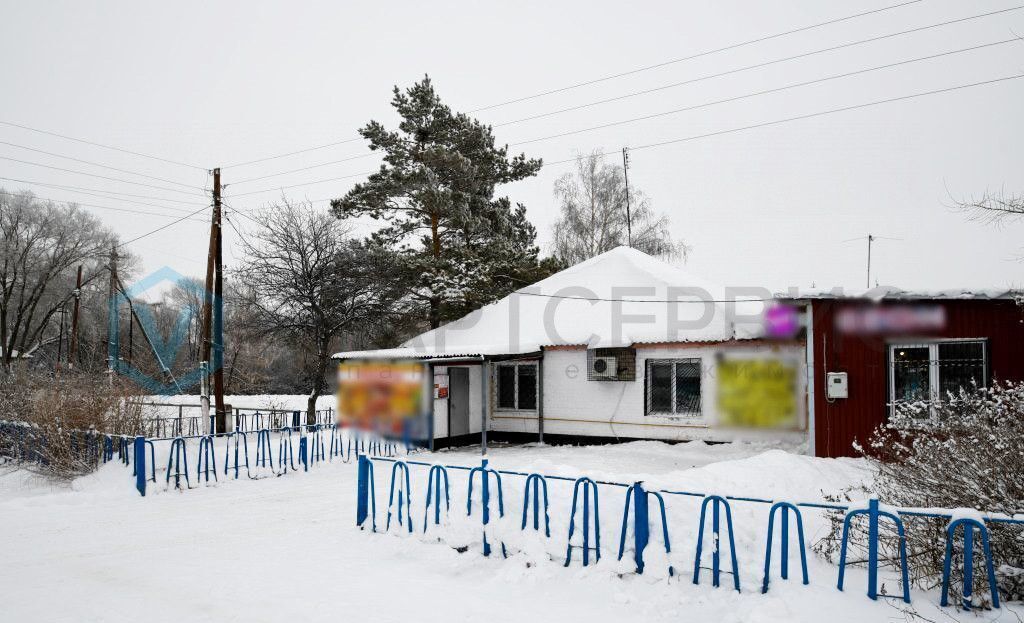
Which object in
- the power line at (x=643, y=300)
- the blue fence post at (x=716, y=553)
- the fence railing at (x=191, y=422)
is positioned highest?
the power line at (x=643, y=300)

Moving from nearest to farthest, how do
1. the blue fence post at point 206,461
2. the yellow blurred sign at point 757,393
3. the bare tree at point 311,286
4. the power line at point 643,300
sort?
the blue fence post at point 206,461 < the yellow blurred sign at point 757,393 < the power line at point 643,300 < the bare tree at point 311,286

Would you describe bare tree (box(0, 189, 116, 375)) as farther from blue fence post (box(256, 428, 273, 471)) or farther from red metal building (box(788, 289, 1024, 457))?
red metal building (box(788, 289, 1024, 457))

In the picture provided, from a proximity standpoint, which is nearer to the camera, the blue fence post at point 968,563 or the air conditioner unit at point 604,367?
the blue fence post at point 968,563

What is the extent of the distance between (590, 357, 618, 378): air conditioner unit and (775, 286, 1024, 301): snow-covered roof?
552cm

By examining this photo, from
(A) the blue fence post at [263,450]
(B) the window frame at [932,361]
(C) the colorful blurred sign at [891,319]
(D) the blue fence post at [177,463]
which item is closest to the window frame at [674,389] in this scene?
(C) the colorful blurred sign at [891,319]

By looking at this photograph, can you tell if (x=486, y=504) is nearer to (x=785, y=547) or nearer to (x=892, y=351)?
(x=785, y=547)

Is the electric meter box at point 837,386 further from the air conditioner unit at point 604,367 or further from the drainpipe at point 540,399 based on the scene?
the drainpipe at point 540,399

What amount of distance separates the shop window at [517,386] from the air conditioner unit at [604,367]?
6.96 ft

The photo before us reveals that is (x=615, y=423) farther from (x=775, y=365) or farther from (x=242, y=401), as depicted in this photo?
(x=242, y=401)

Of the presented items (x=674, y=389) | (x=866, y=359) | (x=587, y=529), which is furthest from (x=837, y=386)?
(x=587, y=529)

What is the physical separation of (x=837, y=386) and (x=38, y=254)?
42.9 metres

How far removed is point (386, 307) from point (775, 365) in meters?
14.4

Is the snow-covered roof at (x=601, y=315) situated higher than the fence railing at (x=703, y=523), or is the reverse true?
the snow-covered roof at (x=601, y=315)

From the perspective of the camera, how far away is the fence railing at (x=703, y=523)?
5.33m
